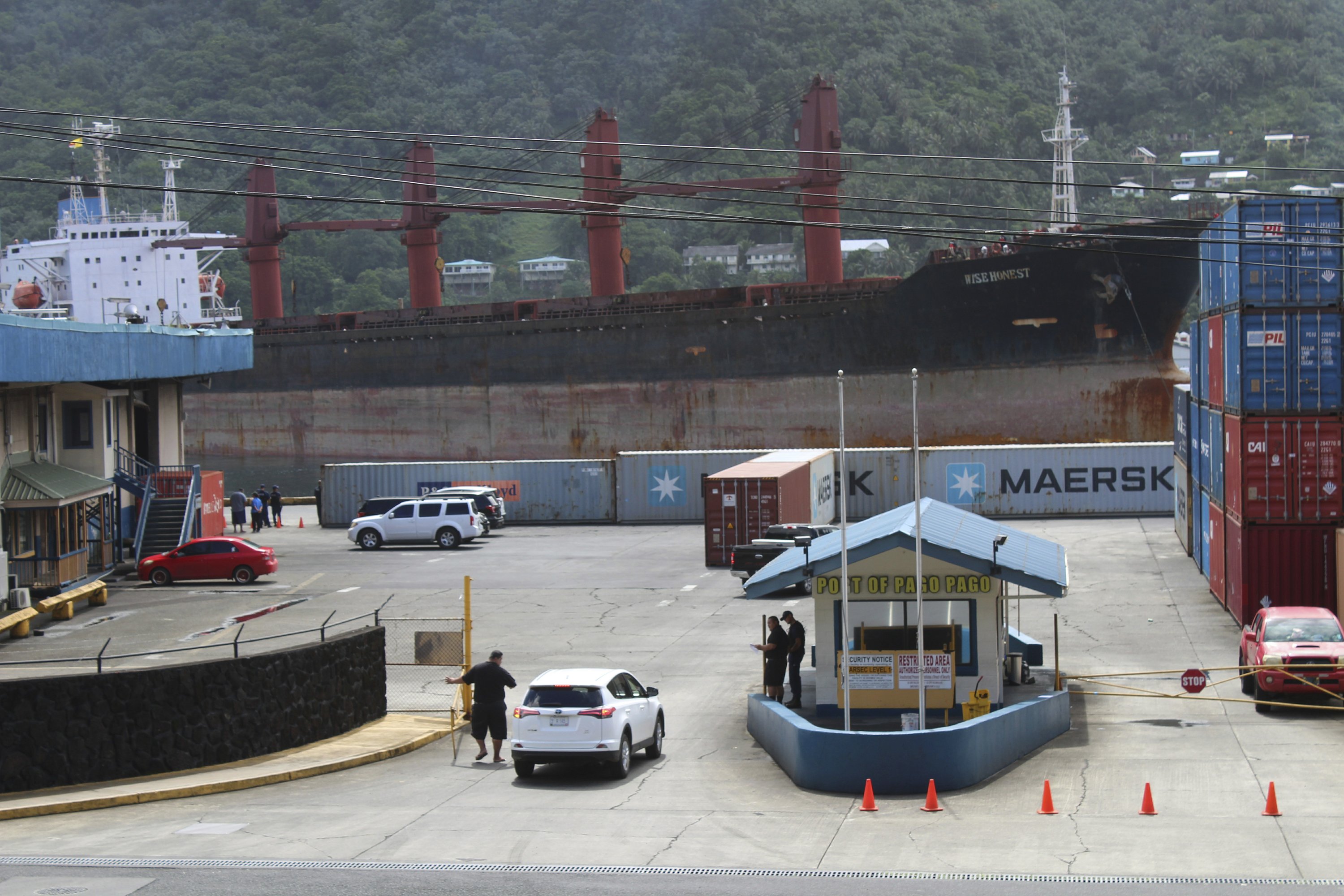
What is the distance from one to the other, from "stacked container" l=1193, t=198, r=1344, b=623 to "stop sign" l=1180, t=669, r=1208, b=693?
6.12 m

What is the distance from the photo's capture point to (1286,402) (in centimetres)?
2455

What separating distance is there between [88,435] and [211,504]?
4861 millimetres

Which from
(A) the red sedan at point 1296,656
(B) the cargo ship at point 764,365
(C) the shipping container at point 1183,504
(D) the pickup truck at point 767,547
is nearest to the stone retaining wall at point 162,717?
(A) the red sedan at point 1296,656

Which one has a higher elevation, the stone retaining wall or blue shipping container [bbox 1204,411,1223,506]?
blue shipping container [bbox 1204,411,1223,506]

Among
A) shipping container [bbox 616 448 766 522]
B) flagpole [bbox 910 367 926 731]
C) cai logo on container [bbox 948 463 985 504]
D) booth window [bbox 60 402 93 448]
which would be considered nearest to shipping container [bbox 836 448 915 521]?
cai logo on container [bbox 948 463 985 504]

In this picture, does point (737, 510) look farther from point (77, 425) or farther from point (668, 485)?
point (77, 425)

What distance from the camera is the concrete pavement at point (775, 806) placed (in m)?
12.1

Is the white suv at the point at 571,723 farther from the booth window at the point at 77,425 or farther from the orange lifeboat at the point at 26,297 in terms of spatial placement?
the orange lifeboat at the point at 26,297

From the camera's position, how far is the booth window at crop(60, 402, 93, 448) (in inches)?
1379

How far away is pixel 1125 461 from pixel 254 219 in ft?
169

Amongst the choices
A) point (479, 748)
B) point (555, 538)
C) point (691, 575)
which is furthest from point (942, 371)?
point (479, 748)

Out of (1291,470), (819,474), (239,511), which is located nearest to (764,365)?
(819,474)

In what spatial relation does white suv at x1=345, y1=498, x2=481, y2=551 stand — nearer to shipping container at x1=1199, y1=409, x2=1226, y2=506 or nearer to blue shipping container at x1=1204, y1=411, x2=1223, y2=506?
shipping container at x1=1199, y1=409, x2=1226, y2=506

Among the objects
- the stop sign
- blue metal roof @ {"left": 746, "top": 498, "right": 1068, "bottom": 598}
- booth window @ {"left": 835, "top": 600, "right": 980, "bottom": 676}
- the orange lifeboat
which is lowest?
the stop sign
